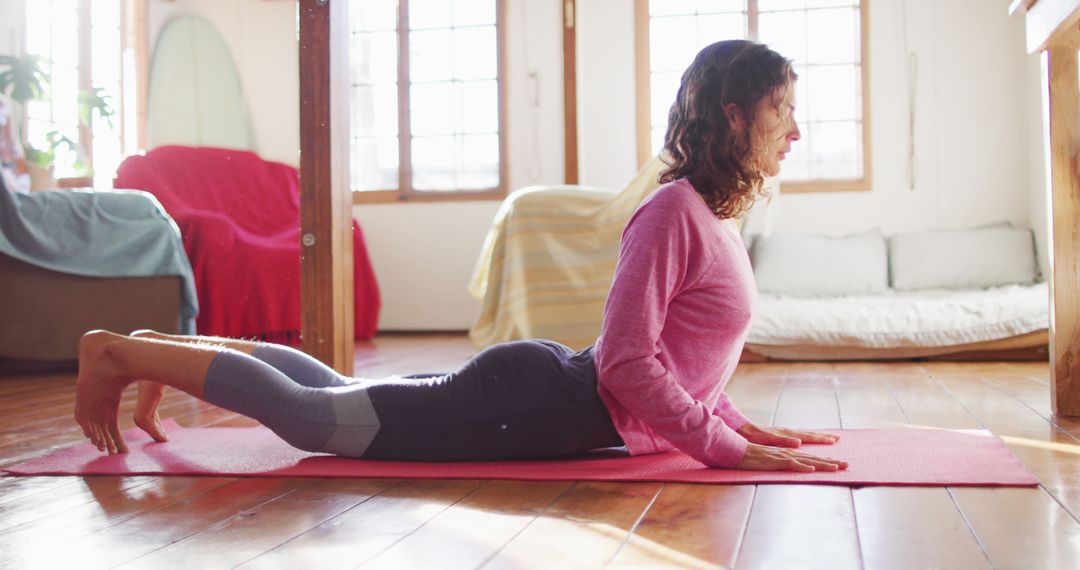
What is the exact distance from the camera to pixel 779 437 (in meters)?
1.73

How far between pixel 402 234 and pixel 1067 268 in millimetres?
4139

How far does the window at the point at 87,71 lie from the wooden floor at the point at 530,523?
1586mm

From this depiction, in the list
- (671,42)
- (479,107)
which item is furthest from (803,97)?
(479,107)

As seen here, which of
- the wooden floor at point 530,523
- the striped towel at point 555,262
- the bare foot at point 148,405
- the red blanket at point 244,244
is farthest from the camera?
the striped towel at point 555,262

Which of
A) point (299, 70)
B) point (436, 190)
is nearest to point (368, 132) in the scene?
point (436, 190)

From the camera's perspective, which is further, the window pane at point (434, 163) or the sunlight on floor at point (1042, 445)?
the window pane at point (434, 163)

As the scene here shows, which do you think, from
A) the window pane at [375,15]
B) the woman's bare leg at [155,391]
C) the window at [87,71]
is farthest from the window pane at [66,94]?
the window pane at [375,15]

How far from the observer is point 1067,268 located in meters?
2.09

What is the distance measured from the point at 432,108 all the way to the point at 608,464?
445cm

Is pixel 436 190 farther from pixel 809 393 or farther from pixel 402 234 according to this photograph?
pixel 809 393

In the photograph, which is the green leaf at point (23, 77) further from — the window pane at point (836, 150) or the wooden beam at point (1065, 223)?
the window pane at point (836, 150)

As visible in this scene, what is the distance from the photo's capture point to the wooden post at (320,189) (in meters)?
2.78

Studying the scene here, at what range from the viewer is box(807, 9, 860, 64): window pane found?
5.30 m

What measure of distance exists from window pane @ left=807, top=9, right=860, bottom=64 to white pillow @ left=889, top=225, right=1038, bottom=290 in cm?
112
